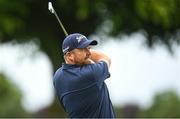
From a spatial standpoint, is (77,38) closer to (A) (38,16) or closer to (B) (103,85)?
(B) (103,85)

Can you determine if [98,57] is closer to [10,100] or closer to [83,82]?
[83,82]

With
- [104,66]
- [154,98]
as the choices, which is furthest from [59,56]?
[104,66]

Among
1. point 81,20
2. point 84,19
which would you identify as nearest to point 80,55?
point 84,19

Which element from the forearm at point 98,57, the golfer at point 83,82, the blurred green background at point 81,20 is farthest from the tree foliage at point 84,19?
the golfer at point 83,82

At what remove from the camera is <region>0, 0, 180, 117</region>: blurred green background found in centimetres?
1619

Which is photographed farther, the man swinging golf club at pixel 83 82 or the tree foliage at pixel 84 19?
the tree foliage at pixel 84 19

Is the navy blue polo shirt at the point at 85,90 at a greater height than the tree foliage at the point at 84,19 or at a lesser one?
lesser

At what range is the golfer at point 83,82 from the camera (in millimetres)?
8391

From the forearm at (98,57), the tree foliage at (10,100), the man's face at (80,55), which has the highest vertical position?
the man's face at (80,55)

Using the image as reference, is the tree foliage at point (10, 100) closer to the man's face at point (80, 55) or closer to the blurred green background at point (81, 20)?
the blurred green background at point (81, 20)

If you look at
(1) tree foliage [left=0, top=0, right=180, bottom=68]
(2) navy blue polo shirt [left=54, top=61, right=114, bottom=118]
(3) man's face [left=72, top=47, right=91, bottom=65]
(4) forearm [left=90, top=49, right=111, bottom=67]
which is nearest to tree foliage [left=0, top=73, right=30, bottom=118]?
(1) tree foliage [left=0, top=0, right=180, bottom=68]

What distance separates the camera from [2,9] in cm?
1656

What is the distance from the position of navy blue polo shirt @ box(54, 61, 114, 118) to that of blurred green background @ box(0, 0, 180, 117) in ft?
24.1

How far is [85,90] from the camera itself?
27.6 feet
